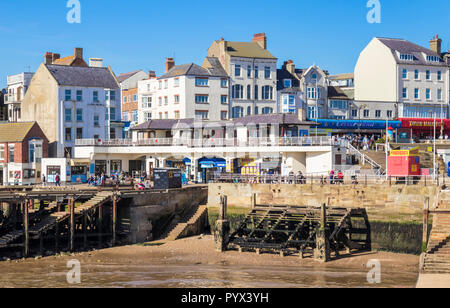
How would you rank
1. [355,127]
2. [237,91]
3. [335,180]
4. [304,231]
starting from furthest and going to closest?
[237,91] → [355,127] → [335,180] → [304,231]

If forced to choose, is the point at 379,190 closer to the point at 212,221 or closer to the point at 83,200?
the point at 212,221

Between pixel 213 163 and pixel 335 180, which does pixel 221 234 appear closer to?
pixel 335 180

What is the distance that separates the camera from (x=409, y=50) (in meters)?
81.2

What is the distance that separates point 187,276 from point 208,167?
2443cm

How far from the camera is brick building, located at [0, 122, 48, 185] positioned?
61.4 metres

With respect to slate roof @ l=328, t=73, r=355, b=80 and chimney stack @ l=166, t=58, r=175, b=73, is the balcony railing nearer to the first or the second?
chimney stack @ l=166, t=58, r=175, b=73

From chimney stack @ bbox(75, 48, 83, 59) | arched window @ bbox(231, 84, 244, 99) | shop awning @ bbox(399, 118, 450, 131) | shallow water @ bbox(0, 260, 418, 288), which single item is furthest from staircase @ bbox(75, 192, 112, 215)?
shop awning @ bbox(399, 118, 450, 131)

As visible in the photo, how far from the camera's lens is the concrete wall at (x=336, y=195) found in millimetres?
41000

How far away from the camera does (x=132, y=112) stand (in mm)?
89438

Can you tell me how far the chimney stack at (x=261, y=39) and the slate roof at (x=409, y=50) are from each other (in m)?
13.7

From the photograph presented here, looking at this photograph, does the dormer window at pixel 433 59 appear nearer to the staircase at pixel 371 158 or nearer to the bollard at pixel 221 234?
the staircase at pixel 371 158

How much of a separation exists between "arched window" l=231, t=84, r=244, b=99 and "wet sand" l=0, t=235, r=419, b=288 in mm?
38738

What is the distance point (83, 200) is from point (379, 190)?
19.0 metres

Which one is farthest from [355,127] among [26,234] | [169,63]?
[26,234]
